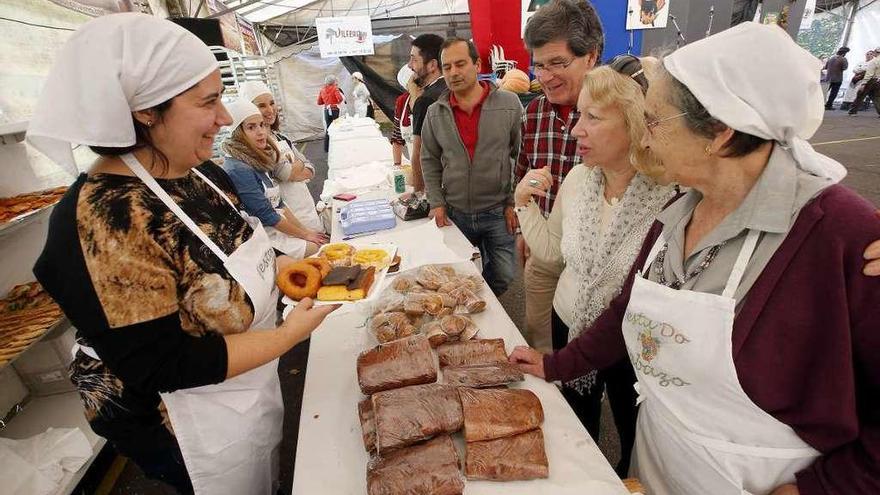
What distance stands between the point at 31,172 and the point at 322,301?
2.93 m

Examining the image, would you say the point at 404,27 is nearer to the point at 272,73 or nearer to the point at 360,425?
the point at 272,73

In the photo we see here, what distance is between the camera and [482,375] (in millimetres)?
1467

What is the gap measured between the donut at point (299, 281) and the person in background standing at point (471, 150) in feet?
4.83

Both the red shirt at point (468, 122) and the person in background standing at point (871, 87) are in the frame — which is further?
the person in background standing at point (871, 87)

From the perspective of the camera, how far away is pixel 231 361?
1.25m

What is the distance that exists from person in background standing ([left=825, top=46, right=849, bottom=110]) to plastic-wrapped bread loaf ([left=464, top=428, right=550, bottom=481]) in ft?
64.9

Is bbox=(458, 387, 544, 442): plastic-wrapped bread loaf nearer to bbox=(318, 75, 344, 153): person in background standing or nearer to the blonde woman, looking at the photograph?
the blonde woman

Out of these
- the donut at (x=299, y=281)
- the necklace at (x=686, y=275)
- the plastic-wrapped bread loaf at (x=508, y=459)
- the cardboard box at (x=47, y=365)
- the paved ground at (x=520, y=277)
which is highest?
the necklace at (x=686, y=275)

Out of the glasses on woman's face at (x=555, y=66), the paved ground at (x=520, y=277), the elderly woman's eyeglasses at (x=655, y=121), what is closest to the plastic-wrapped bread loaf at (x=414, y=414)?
the elderly woman's eyeglasses at (x=655, y=121)

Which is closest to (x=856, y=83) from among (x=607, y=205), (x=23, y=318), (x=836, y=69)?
(x=836, y=69)

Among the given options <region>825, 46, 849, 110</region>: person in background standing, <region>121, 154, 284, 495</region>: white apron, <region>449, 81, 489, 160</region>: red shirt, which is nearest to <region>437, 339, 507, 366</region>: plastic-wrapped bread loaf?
<region>121, 154, 284, 495</region>: white apron

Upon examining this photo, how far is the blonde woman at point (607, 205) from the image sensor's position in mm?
1579

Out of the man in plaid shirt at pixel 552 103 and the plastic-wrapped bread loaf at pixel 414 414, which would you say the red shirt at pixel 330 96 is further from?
the plastic-wrapped bread loaf at pixel 414 414

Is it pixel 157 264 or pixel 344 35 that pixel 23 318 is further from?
pixel 344 35
